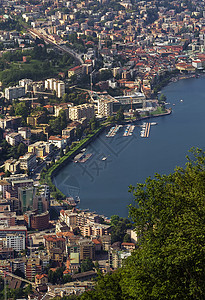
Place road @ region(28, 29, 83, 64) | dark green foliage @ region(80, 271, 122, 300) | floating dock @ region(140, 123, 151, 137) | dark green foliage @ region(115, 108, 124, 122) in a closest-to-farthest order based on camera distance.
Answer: dark green foliage @ region(80, 271, 122, 300) < floating dock @ region(140, 123, 151, 137) < dark green foliage @ region(115, 108, 124, 122) < road @ region(28, 29, 83, 64)

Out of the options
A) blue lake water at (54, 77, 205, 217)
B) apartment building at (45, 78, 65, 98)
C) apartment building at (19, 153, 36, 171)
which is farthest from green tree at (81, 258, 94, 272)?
apartment building at (45, 78, 65, 98)

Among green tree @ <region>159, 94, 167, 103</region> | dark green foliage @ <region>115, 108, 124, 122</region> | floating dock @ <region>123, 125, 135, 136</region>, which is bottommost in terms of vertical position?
green tree @ <region>159, 94, 167, 103</region>

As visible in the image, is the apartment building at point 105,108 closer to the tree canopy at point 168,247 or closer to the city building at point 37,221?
the city building at point 37,221

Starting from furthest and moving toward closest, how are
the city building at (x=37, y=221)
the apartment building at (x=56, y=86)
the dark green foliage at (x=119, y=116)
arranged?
the apartment building at (x=56, y=86)
the dark green foliage at (x=119, y=116)
the city building at (x=37, y=221)

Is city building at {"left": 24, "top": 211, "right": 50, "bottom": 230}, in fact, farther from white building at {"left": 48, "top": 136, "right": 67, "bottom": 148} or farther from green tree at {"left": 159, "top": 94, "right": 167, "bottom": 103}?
green tree at {"left": 159, "top": 94, "right": 167, "bottom": 103}

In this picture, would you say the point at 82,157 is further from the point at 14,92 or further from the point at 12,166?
the point at 14,92

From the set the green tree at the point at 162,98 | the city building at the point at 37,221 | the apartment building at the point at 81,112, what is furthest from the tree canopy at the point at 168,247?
the green tree at the point at 162,98

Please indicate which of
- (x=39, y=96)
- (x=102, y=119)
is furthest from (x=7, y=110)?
(x=102, y=119)

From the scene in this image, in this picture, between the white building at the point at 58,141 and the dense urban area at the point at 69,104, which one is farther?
the white building at the point at 58,141
